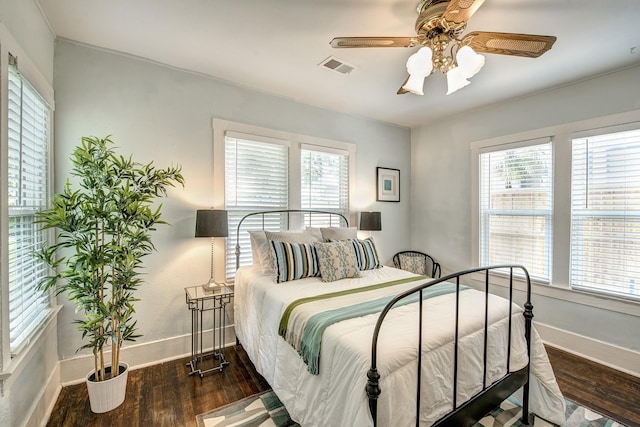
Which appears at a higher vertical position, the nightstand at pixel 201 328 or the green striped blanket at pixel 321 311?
the green striped blanket at pixel 321 311

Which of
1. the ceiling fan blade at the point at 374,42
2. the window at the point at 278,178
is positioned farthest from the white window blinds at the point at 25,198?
the ceiling fan blade at the point at 374,42

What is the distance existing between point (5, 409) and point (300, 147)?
295 cm

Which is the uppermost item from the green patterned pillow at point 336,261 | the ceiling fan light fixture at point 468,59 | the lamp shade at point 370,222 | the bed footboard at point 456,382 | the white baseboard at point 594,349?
the ceiling fan light fixture at point 468,59

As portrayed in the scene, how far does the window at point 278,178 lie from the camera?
297cm

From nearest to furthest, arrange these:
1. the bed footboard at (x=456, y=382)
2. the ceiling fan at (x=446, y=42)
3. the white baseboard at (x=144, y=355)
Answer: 1. the bed footboard at (x=456, y=382)
2. the ceiling fan at (x=446, y=42)
3. the white baseboard at (x=144, y=355)

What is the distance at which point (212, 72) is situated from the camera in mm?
2736

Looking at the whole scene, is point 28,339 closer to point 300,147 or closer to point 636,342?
point 300,147

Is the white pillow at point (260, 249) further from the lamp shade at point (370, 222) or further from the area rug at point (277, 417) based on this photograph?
the lamp shade at point (370, 222)

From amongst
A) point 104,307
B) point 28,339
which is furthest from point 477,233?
point 28,339

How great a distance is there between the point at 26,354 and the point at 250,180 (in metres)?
2.08

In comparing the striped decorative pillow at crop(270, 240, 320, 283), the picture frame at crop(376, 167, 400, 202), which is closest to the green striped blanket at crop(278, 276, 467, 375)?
the striped decorative pillow at crop(270, 240, 320, 283)

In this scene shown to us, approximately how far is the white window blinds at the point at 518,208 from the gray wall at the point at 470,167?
206 mm

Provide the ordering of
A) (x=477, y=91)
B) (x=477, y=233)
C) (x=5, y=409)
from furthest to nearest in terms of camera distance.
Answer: (x=477, y=233) → (x=477, y=91) → (x=5, y=409)

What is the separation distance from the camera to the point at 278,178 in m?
3.25
